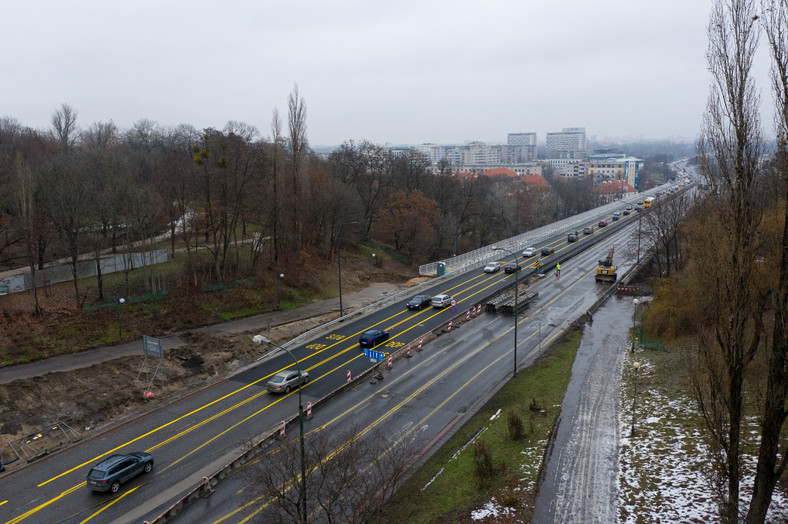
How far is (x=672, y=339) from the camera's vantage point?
102 ft

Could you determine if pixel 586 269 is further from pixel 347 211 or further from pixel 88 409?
pixel 88 409

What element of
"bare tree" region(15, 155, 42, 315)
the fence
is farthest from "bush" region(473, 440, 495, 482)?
"bare tree" region(15, 155, 42, 315)

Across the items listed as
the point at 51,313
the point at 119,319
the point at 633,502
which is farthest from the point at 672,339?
the point at 51,313

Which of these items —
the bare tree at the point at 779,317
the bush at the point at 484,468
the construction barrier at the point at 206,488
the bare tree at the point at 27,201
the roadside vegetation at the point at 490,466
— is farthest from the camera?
the bare tree at the point at 27,201

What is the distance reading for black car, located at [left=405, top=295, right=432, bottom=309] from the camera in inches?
1741

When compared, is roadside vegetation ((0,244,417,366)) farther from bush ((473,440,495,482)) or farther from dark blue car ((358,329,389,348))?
bush ((473,440,495,482))

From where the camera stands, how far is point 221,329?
3581cm

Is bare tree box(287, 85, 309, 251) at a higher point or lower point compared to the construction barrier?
higher

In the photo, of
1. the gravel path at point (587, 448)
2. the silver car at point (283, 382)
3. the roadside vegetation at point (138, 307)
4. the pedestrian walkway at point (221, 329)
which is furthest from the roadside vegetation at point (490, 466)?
the roadside vegetation at point (138, 307)

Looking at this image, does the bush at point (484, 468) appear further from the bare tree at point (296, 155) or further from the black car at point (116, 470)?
the bare tree at point (296, 155)

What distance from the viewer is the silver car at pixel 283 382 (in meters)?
27.1

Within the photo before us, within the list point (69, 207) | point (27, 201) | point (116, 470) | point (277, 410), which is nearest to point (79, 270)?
point (27, 201)

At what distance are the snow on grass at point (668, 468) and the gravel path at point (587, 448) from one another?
1.64ft

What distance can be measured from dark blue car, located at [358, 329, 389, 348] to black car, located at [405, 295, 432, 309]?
840cm
